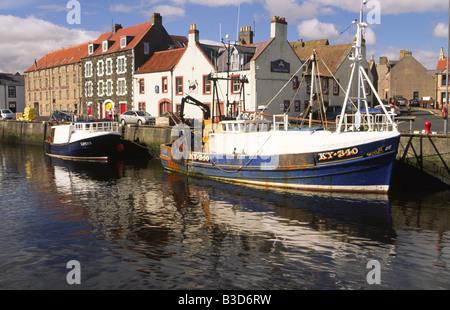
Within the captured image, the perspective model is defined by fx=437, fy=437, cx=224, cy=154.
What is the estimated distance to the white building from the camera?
4141 cm

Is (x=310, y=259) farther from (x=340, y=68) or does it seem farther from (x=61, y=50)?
(x=61, y=50)

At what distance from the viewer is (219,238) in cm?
1509

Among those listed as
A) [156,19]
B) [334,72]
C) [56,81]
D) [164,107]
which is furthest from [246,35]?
[56,81]

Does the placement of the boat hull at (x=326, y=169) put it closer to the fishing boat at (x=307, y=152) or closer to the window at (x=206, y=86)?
the fishing boat at (x=307, y=152)

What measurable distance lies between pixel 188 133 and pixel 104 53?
33.7 metres

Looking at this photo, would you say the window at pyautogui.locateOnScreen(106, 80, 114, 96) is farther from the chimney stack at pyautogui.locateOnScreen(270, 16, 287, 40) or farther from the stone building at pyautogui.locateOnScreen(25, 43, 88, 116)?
the chimney stack at pyautogui.locateOnScreen(270, 16, 287, 40)

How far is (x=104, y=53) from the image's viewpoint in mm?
57344

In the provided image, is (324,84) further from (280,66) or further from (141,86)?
(141,86)

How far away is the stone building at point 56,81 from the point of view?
6656 centimetres

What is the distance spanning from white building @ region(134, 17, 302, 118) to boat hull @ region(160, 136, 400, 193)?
13.9 metres

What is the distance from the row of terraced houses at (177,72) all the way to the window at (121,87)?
0.12 meters

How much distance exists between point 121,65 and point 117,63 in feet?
3.05

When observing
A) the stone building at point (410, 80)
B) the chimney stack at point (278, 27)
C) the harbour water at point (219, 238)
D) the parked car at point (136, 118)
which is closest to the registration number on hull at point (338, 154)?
the harbour water at point (219, 238)
